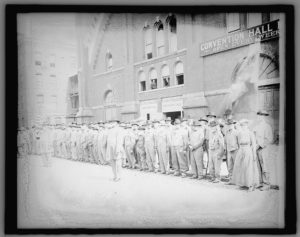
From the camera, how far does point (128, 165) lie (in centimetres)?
280

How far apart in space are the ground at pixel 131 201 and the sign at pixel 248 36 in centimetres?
109

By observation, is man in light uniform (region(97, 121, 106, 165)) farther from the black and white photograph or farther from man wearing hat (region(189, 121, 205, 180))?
man wearing hat (region(189, 121, 205, 180))

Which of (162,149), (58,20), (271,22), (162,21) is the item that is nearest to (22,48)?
(58,20)

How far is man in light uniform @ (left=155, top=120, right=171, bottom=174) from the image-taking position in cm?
281

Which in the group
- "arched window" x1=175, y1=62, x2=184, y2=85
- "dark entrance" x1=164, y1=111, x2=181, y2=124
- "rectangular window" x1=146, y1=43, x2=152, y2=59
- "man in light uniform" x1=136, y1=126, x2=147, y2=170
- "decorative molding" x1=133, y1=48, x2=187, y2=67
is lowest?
"man in light uniform" x1=136, y1=126, x2=147, y2=170

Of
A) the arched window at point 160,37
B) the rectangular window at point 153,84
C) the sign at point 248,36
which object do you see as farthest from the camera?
the rectangular window at point 153,84

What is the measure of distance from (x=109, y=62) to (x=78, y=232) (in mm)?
1396

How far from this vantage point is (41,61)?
2725 mm

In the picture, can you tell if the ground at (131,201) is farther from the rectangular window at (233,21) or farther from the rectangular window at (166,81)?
the rectangular window at (233,21)

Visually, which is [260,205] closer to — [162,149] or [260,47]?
[162,149]

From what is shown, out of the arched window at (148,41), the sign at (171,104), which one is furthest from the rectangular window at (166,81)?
the arched window at (148,41)

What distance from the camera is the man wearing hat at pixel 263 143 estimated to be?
8.75ft

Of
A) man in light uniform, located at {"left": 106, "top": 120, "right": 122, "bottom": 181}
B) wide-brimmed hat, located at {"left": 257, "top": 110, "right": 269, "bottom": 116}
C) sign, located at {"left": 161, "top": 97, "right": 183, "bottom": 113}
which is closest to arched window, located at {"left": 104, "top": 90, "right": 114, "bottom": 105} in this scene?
man in light uniform, located at {"left": 106, "top": 120, "right": 122, "bottom": 181}

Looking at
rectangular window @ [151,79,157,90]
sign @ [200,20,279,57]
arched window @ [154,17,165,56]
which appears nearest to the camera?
sign @ [200,20,279,57]
